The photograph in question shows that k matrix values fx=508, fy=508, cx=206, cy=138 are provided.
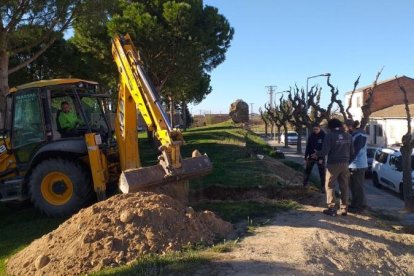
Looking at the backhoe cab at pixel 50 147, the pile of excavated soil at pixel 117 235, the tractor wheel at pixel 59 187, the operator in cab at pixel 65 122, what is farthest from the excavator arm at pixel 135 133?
the operator in cab at pixel 65 122

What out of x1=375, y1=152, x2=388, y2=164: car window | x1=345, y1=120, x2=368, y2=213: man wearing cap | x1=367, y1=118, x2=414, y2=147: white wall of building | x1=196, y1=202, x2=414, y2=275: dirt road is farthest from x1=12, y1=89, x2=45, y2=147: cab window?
x1=367, y1=118, x2=414, y2=147: white wall of building

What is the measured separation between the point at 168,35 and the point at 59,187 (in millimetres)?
14566

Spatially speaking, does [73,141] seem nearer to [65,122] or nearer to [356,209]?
[65,122]

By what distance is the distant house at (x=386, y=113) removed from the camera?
43.3m

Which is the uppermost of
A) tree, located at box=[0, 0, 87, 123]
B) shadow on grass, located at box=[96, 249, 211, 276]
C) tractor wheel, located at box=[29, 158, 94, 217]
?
tree, located at box=[0, 0, 87, 123]

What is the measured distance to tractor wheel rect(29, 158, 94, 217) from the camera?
876 centimetres

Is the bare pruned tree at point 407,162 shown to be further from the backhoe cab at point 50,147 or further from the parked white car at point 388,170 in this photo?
the backhoe cab at point 50,147

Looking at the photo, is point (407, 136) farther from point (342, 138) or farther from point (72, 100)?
point (72, 100)

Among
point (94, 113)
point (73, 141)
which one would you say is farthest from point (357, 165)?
point (73, 141)

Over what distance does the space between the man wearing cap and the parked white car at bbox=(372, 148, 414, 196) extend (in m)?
8.10

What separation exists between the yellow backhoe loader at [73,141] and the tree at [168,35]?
11403 mm

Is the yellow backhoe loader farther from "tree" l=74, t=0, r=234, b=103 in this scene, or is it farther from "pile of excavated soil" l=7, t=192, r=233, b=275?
"tree" l=74, t=0, r=234, b=103

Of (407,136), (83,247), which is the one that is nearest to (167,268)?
(83,247)

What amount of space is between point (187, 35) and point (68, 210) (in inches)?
597
